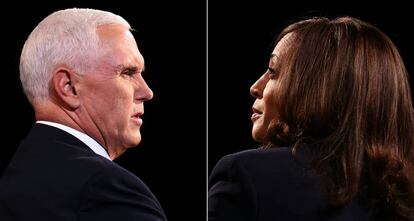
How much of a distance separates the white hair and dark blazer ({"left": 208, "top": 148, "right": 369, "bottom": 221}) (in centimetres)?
40

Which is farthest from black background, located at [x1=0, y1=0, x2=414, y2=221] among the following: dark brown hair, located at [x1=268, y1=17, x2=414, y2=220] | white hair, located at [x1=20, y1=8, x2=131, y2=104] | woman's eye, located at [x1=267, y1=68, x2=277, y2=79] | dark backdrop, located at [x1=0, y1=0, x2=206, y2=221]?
dark brown hair, located at [x1=268, y1=17, x2=414, y2=220]

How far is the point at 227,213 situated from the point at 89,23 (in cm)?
52

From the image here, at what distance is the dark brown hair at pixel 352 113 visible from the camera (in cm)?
151

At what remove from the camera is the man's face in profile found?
5.55 feet

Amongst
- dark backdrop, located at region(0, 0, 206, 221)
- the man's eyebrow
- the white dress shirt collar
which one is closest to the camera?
the white dress shirt collar

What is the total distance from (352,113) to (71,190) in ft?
1.86

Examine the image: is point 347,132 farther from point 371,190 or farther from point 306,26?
point 306,26

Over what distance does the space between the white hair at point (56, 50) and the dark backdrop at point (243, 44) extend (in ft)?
2.91

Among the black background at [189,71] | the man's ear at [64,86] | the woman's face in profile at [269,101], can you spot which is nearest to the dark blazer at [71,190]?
the man's ear at [64,86]

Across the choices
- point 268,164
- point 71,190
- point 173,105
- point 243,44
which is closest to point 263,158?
point 268,164

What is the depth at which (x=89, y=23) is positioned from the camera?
169 cm

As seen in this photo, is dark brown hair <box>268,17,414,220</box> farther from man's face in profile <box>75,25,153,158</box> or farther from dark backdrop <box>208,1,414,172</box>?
dark backdrop <box>208,1,414,172</box>

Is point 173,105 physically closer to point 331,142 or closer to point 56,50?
point 56,50

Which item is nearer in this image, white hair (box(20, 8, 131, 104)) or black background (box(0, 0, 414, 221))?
white hair (box(20, 8, 131, 104))
